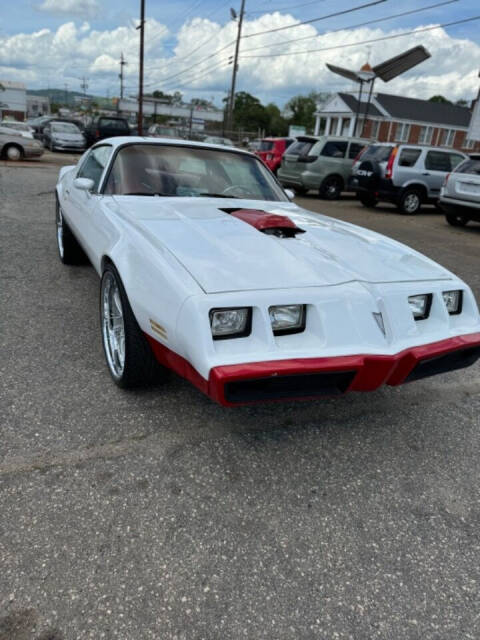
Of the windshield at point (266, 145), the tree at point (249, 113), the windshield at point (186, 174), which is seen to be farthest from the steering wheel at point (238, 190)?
the tree at point (249, 113)

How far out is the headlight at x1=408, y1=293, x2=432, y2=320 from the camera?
241 cm

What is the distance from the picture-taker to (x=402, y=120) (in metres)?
43.2

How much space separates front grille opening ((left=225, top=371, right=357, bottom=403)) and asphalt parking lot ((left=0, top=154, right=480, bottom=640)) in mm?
430

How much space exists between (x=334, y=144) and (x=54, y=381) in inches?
474

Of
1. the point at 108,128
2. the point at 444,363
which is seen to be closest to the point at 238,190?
the point at 444,363

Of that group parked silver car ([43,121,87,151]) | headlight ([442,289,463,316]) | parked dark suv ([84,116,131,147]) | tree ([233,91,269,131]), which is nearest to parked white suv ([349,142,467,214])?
headlight ([442,289,463,316])

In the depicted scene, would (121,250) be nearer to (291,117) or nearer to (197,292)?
(197,292)

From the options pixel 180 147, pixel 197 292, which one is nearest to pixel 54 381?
pixel 197 292

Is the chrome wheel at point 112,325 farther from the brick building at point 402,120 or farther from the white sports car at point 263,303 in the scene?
the brick building at point 402,120

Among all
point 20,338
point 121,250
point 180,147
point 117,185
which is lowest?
point 20,338

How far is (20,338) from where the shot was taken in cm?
334

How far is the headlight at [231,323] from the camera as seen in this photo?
1.97 meters

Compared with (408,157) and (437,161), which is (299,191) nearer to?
(408,157)

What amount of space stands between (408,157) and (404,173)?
1.37 ft
